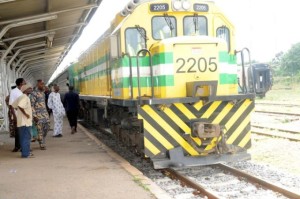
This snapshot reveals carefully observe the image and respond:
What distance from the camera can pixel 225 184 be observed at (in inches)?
298

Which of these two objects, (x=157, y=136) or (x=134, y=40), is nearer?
(x=157, y=136)

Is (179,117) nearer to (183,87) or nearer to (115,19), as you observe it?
(183,87)

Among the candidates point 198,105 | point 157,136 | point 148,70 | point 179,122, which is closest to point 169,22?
point 148,70

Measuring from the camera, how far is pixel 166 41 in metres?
8.41

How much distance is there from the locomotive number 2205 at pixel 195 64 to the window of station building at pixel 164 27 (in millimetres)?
912

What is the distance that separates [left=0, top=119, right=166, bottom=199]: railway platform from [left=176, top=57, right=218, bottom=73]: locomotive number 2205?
220 cm

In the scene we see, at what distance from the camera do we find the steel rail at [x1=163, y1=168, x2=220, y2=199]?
6.64 metres

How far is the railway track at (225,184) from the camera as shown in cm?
676

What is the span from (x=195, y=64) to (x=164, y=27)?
1168 mm

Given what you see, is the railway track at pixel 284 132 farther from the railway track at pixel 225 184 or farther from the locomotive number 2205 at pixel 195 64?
the locomotive number 2205 at pixel 195 64

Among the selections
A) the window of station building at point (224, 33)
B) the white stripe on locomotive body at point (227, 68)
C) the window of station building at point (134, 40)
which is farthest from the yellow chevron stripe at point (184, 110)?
the window of station building at point (224, 33)

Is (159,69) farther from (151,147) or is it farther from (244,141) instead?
(244,141)

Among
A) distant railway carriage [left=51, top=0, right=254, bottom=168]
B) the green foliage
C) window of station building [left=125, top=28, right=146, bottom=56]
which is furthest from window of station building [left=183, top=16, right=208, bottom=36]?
the green foliage

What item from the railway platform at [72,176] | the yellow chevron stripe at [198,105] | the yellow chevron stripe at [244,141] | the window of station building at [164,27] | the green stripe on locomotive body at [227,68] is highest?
the window of station building at [164,27]
